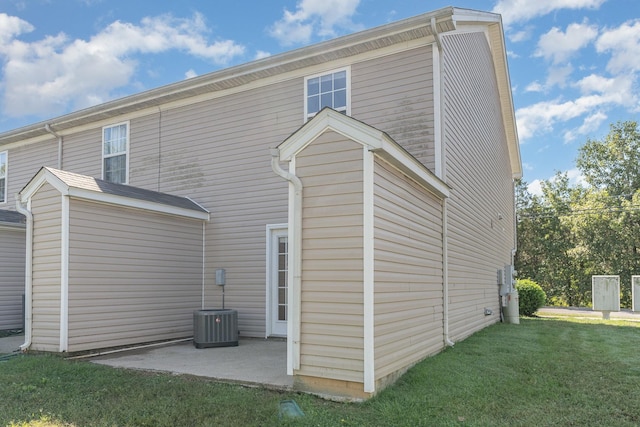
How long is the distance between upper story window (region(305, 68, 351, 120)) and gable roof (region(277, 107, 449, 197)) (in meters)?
3.13

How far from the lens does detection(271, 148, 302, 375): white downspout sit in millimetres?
4500

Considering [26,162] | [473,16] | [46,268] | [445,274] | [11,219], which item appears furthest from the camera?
[26,162]

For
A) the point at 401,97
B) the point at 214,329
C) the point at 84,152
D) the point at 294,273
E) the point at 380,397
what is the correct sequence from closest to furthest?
1. the point at 380,397
2. the point at 294,273
3. the point at 214,329
4. the point at 401,97
5. the point at 84,152

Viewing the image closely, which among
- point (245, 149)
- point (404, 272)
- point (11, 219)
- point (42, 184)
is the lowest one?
point (404, 272)

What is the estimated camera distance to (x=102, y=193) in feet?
22.2

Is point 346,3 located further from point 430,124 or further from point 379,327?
point 379,327

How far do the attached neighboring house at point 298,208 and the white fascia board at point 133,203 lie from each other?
0.03 m

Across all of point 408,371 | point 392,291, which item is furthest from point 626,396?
point 392,291

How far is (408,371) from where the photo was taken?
16.7 feet

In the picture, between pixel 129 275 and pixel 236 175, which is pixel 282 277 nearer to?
pixel 236 175

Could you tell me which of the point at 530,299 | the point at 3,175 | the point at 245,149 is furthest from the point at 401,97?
the point at 3,175

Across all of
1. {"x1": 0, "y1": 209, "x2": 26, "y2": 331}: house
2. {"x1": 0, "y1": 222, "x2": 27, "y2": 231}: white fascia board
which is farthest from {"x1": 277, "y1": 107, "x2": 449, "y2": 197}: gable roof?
{"x1": 0, "y1": 209, "x2": 26, "y2": 331}: house

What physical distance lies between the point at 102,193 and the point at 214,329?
2642 millimetres

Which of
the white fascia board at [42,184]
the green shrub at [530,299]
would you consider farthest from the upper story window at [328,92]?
the green shrub at [530,299]
